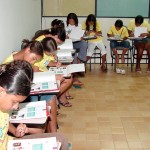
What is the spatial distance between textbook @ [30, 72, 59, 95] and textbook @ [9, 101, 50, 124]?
0.33 metres

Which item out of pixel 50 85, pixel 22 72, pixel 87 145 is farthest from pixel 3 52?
pixel 22 72

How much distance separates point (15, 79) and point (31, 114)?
580mm

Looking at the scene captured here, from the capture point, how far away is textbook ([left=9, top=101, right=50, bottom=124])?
1835mm

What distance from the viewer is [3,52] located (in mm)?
3301

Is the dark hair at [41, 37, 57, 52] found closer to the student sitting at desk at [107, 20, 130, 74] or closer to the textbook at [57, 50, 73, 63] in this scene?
the textbook at [57, 50, 73, 63]

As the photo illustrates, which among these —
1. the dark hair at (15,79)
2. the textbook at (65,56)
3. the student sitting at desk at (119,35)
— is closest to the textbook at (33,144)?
the dark hair at (15,79)

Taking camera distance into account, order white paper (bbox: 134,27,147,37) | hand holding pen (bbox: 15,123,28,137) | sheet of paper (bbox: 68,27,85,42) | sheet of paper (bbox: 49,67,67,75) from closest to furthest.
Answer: hand holding pen (bbox: 15,123,28,137) → sheet of paper (bbox: 49,67,67,75) → sheet of paper (bbox: 68,27,85,42) → white paper (bbox: 134,27,147,37)

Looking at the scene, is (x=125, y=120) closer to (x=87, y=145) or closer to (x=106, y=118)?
(x=106, y=118)

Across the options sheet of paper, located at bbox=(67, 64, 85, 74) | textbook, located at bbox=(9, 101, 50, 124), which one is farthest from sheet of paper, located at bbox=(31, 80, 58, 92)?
sheet of paper, located at bbox=(67, 64, 85, 74)

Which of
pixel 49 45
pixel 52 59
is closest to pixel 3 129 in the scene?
pixel 49 45

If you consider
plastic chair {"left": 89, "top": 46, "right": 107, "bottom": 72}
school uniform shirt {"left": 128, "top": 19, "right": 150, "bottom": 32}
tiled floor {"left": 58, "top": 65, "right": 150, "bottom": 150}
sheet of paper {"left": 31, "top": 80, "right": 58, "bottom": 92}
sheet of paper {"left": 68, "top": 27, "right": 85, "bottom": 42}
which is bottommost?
tiled floor {"left": 58, "top": 65, "right": 150, "bottom": 150}

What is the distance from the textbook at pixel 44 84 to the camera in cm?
240

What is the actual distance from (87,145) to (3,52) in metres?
1.42

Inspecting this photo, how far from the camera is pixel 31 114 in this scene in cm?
190
